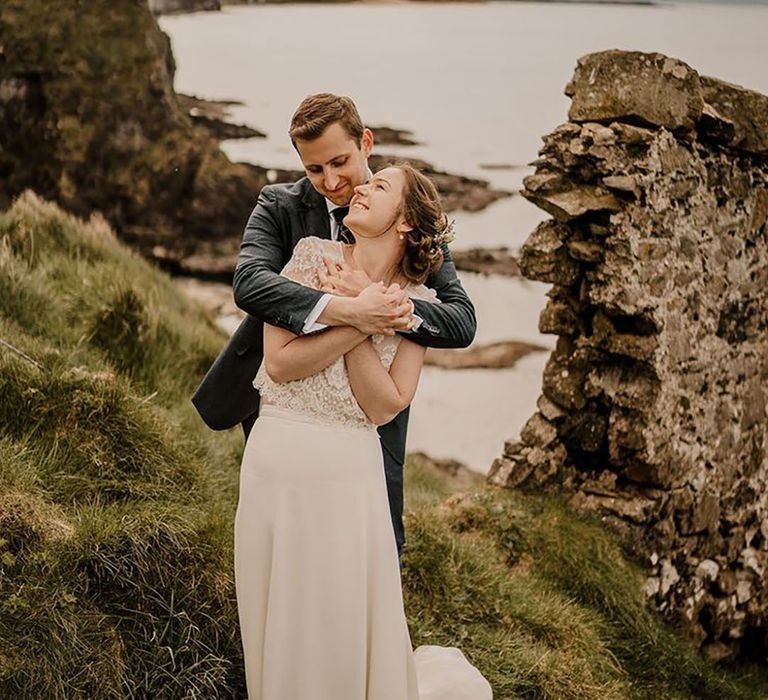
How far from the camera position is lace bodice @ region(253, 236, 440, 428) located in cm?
288

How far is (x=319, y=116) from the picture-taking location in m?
3.00

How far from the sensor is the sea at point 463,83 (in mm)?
8633

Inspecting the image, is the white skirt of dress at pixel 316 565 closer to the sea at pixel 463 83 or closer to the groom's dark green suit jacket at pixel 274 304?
the groom's dark green suit jacket at pixel 274 304

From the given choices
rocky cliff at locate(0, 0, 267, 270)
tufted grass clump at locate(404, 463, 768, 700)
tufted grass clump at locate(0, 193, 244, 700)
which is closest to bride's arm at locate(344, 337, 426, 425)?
tufted grass clump at locate(0, 193, 244, 700)

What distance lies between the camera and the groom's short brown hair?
3.00m

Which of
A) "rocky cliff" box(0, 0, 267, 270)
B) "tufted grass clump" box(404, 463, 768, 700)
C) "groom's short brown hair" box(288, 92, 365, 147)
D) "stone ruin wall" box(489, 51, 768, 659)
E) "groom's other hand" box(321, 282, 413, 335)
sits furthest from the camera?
"rocky cliff" box(0, 0, 267, 270)

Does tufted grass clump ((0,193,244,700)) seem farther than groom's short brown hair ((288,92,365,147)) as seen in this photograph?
Yes

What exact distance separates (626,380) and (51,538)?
2947mm

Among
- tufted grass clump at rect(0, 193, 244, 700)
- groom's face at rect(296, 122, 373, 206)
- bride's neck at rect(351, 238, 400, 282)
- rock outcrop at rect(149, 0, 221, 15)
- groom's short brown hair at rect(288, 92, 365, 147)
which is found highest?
rock outcrop at rect(149, 0, 221, 15)

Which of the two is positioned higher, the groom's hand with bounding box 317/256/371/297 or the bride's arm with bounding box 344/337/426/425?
the groom's hand with bounding box 317/256/371/297

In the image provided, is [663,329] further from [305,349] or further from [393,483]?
[305,349]

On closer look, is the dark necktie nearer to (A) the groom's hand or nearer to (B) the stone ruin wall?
(A) the groom's hand

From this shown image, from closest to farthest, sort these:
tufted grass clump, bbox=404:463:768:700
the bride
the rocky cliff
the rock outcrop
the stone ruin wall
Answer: the bride, tufted grass clump, bbox=404:463:768:700, the stone ruin wall, the rocky cliff, the rock outcrop

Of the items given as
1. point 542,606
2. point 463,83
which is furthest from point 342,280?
point 463,83
